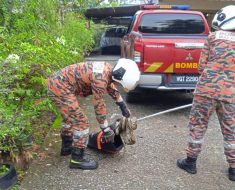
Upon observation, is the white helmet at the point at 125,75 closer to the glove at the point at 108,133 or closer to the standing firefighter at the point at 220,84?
the glove at the point at 108,133

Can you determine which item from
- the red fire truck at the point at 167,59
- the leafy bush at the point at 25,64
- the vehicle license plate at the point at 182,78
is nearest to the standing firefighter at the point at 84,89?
the leafy bush at the point at 25,64

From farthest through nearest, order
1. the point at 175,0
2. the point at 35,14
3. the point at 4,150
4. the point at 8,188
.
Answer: the point at 175,0 < the point at 35,14 < the point at 4,150 < the point at 8,188

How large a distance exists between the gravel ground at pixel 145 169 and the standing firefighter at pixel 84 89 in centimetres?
25

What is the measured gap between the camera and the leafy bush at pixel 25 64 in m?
3.83

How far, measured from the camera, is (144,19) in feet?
23.9

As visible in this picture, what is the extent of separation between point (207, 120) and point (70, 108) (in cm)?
155

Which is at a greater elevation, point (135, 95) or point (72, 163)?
point (72, 163)

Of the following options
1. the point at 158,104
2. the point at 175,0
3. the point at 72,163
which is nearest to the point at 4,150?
the point at 72,163

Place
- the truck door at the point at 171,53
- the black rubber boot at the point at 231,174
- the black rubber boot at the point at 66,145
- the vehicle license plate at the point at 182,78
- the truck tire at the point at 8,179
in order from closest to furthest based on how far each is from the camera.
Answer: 1. the truck tire at the point at 8,179
2. the black rubber boot at the point at 231,174
3. the black rubber boot at the point at 66,145
4. the truck door at the point at 171,53
5. the vehicle license plate at the point at 182,78

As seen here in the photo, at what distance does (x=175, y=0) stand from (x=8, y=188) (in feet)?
53.7

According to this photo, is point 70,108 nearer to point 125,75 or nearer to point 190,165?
point 125,75

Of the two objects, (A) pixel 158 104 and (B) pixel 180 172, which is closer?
(B) pixel 180 172

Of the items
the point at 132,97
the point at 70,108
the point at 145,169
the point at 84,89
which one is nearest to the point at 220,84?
the point at 145,169

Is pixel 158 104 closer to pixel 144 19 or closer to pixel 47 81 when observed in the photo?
pixel 144 19
